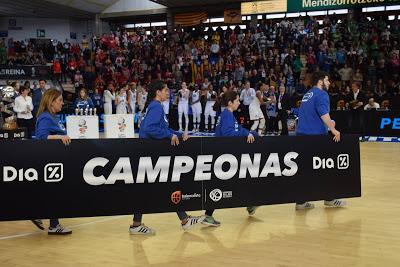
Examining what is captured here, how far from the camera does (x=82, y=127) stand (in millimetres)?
15445

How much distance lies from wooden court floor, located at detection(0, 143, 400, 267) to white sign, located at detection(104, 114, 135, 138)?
8424 millimetres

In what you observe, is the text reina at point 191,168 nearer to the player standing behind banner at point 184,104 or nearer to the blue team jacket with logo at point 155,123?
the blue team jacket with logo at point 155,123

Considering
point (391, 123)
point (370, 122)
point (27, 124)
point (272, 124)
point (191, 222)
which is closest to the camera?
point (191, 222)

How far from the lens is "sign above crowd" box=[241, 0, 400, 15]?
28.5 m

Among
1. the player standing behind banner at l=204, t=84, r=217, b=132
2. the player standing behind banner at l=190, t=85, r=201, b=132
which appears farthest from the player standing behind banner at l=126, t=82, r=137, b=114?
the player standing behind banner at l=204, t=84, r=217, b=132

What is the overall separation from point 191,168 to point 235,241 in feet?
3.61

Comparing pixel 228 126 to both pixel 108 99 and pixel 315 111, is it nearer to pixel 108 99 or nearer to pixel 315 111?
pixel 315 111

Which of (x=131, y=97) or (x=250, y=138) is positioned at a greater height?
(x=131, y=97)

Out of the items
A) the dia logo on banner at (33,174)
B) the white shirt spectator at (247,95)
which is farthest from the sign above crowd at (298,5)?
the dia logo on banner at (33,174)

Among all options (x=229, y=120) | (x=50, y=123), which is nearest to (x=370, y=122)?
(x=229, y=120)

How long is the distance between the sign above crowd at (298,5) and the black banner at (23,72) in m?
12.0

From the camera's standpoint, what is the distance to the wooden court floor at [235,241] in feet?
18.1

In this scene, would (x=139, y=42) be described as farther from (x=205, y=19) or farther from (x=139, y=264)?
(x=139, y=264)

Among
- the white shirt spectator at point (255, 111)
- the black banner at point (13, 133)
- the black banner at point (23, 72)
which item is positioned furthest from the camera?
the black banner at point (23, 72)
